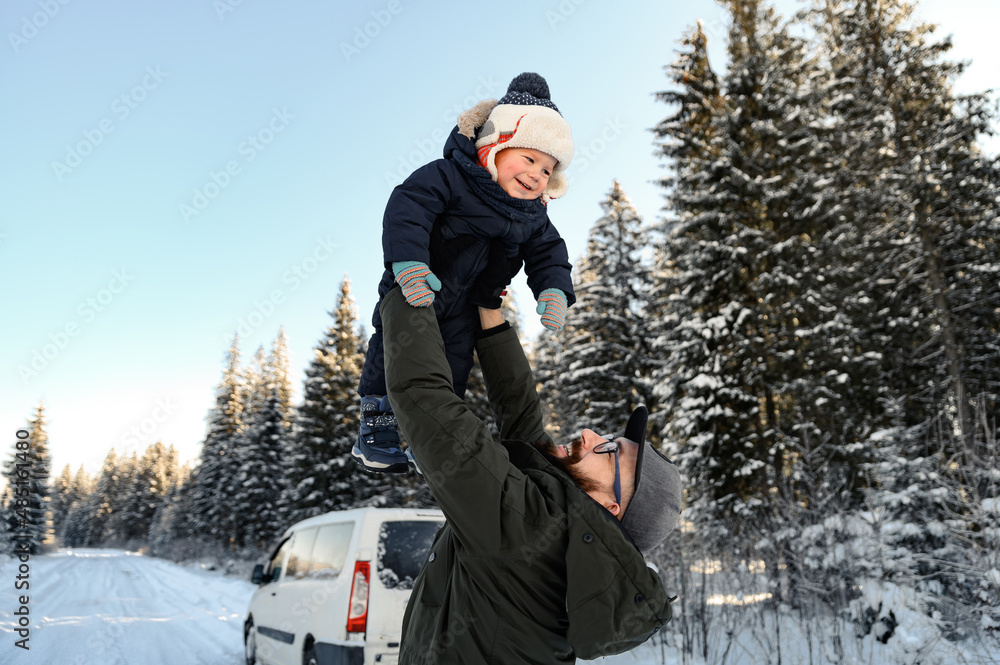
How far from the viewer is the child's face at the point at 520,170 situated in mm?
1908

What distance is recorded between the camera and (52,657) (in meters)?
7.26

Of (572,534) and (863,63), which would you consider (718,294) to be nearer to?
(863,63)

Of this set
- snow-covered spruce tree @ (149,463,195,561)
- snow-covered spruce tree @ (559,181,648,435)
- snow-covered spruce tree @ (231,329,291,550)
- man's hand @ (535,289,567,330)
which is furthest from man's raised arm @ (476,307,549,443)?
snow-covered spruce tree @ (149,463,195,561)

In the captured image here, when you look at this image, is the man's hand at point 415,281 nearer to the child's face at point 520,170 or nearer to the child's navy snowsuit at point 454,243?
the child's navy snowsuit at point 454,243

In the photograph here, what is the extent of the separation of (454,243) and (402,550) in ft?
14.6

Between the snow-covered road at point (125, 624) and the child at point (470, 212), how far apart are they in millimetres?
8043

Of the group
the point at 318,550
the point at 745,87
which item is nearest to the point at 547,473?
the point at 318,550

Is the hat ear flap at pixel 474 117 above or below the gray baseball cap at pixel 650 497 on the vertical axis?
above

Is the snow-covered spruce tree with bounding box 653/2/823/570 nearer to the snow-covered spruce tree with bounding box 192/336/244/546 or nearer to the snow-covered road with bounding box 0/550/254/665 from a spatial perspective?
the snow-covered road with bounding box 0/550/254/665

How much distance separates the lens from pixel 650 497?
5.89 ft

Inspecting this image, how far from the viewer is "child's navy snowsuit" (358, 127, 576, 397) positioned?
170cm

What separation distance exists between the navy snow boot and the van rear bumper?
3.82 meters

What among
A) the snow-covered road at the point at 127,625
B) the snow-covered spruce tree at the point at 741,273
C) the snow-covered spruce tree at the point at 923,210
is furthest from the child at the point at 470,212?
the snow-covered spruce tree at the point at 923,210

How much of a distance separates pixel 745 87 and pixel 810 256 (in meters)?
5.52
